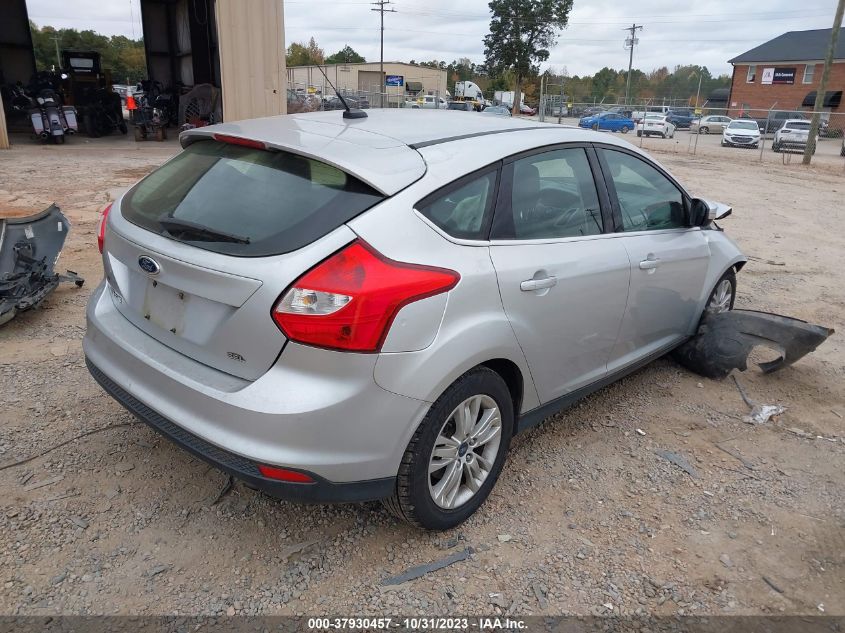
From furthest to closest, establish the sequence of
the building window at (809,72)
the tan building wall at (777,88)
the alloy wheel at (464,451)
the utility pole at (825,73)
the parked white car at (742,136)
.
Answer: the building window at (809,72)
the tan building wall at (777,88)
the parked white car at (742,136)
the utility pole at (825,73)
the alloy wheel at (464,451)

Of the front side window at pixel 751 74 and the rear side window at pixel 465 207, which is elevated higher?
the front side window at pixel 751 74

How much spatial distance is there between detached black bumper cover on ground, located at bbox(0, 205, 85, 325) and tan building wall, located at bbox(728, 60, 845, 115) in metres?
55.6

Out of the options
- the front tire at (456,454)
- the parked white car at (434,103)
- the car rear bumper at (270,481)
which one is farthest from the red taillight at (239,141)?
the parked white car at (434,103)

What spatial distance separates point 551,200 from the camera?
10.1 ft

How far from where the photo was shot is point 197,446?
2.31 meters

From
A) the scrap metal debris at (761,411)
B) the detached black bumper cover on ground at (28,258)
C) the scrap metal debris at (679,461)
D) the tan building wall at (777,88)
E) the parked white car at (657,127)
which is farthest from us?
the tan building wall at (777,88)

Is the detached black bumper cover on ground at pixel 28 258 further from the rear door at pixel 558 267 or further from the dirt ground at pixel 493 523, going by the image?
the rear door at pixel 558 267

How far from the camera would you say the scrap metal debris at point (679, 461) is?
3.29m

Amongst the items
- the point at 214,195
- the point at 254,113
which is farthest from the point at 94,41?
the point at 214,195

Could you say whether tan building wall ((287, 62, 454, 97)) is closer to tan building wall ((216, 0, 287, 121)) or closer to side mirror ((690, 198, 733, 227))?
tan building wall ((216, 0, 287, 121))

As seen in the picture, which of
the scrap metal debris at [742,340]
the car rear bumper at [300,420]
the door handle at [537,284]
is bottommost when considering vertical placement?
the scrap metal debris at [742,340]

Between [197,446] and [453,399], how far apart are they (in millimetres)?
975

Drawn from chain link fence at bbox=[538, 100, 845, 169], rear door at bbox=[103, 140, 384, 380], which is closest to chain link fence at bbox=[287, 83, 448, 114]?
chain link fence at bbox=[538, 100, 845, 169]

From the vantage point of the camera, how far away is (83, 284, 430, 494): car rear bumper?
2127mm
